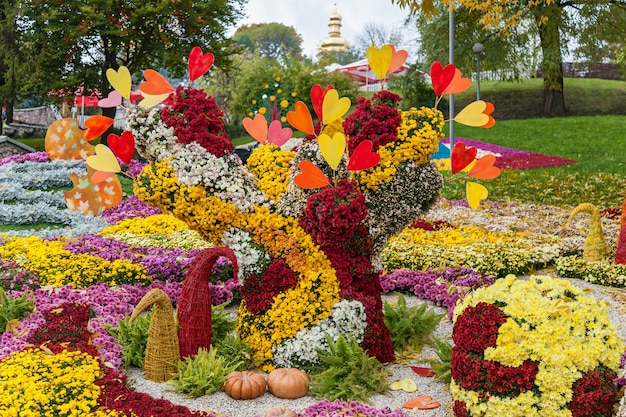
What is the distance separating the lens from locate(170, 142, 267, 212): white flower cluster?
4.96 metres

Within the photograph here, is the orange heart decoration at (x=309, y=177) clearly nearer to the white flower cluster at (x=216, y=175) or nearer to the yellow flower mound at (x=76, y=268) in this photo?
the white flower cluster at (x=216, y=175)

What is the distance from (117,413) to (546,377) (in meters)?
2.48

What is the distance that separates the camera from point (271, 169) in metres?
5.43

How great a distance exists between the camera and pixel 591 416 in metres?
3.93

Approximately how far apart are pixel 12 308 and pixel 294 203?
2451mm

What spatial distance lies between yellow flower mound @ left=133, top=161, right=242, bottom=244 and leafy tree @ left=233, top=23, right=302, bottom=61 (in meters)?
65.8

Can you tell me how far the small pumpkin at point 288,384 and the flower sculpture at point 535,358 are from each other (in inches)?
41.6

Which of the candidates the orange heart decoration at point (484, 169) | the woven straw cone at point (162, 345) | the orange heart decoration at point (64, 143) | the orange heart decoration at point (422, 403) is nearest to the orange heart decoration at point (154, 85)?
the woven straw cone at point (162, 345)

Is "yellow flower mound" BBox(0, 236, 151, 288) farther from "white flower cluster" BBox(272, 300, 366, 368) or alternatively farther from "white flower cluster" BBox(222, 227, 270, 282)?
"white flower cluster" BBox(272, 300, 366, 368)

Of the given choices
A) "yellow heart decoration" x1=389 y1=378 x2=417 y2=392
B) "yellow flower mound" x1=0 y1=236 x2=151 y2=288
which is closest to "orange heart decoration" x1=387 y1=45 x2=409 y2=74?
"yellow heart decoration" x1=389 y1=378 x2=417 y2=392

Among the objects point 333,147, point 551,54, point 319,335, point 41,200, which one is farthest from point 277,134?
point 551,54

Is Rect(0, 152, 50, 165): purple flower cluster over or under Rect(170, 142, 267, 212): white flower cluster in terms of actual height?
under

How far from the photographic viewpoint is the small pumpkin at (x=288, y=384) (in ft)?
15.1

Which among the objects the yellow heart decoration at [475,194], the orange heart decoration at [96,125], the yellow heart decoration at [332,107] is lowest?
the yellow heart decoration at [475,194]
